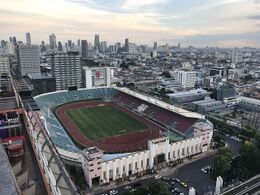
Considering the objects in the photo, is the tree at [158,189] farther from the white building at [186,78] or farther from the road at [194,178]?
the white building at [186,78]

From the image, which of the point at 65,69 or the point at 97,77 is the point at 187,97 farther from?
the point at 65,69

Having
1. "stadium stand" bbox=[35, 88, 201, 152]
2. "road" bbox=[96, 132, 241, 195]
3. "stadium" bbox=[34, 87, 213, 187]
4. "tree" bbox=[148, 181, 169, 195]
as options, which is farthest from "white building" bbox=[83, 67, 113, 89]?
"tree" bbox=[148, 181, 169, 195]

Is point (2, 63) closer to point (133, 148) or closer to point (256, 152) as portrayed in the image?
point (133, 148)

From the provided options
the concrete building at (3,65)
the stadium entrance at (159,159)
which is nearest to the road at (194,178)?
the stadium entrance at (159,159)

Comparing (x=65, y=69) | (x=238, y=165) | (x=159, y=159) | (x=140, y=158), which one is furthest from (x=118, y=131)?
(x=65, y=69)

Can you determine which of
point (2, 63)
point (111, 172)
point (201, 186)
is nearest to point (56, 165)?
point (111, 172)
